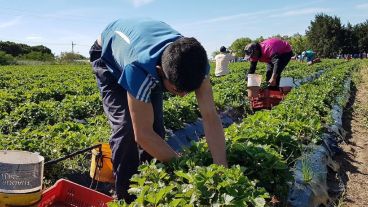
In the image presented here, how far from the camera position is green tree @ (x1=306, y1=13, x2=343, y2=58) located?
6519 cm

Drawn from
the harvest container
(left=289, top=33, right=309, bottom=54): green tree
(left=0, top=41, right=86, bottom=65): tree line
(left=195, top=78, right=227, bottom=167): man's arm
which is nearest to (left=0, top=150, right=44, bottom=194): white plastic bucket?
the harvest container

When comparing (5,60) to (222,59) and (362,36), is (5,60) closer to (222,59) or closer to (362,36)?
(222,59)

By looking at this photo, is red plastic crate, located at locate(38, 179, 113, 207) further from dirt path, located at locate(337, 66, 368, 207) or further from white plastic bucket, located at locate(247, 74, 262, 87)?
white plastic bucket, located at locate(247, 74, 262, 87)

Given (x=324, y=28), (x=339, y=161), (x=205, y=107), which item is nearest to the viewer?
(x=205, y=107)

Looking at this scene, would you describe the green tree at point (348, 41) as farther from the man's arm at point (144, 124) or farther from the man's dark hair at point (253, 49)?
the man's arm at point (144, 124)

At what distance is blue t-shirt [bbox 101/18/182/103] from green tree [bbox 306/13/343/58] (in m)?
65.0

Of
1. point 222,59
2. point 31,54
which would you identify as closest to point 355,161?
point 222,59

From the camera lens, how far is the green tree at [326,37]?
65188 millimetres

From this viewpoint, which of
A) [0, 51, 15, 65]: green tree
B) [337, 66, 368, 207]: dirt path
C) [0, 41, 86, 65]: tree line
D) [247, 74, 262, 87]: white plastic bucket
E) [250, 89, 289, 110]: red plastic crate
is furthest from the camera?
[0, 41, 86, 65]: tree line

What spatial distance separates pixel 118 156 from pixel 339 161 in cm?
405

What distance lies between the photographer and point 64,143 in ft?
17.6

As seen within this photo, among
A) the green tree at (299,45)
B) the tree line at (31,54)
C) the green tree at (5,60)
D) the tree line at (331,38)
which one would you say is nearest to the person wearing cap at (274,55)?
the green tree at (5,60)

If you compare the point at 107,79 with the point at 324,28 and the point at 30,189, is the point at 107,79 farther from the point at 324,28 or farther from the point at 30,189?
the point at 324,28

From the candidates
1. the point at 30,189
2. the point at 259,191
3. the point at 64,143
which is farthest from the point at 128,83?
the point at 64,143
